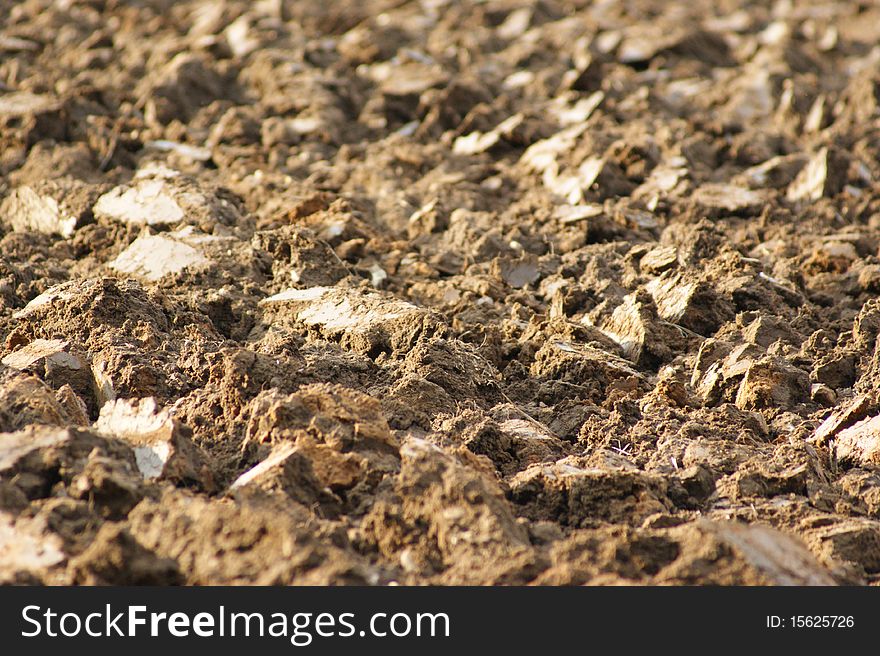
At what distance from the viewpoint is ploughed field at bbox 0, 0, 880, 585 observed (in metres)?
2.70

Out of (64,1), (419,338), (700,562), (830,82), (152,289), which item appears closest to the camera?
(700,562)

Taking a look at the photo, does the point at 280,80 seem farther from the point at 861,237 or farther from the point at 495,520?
the point at 495,520

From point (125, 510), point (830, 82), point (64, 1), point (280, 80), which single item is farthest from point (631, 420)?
point (64, 1)

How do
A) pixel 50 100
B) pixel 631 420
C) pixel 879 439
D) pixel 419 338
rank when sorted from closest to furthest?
pixel 879 439 → pixel 631 420 → pixel 419 338 → pixel 50 100

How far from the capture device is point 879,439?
3354 millimetres

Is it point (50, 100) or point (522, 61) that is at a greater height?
→ point (50, 100)

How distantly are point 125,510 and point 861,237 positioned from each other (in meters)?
3.75

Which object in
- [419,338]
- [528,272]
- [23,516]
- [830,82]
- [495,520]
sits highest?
[23,516]

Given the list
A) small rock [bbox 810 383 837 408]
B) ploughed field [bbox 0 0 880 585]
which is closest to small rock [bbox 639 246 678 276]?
ploughed field [bbox 0 0 880 585]

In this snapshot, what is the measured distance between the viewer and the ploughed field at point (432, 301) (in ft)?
8.86

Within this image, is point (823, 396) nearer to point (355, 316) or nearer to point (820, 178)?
point (355, 316)

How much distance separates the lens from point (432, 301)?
14.3ft

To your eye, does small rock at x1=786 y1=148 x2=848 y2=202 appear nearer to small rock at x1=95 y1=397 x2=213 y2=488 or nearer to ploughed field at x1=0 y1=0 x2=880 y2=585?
ploughed field at x1=0 y1=0 x2=880 y2=585

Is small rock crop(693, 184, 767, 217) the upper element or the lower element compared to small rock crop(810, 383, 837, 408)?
lower
